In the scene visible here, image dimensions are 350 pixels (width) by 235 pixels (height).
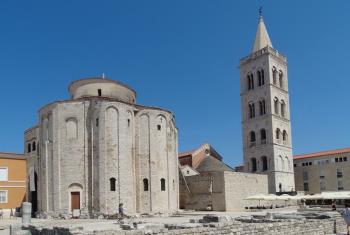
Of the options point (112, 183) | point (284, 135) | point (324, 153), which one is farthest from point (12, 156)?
point (324, 153)

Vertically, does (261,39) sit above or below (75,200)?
above

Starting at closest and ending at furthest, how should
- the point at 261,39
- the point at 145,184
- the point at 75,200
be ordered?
the point at 75,200
the point at 145,184
the point at 261,39

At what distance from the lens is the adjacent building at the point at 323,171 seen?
63906 mm

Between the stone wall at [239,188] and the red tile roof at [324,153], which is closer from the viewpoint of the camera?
the stone wall at [239,188]

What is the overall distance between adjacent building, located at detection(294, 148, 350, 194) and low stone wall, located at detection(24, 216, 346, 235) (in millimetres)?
45561

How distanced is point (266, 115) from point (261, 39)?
1192cm

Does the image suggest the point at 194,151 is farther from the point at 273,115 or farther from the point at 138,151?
the point at 138,151

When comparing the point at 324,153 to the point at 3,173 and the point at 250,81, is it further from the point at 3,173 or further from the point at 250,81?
the point at 3,173

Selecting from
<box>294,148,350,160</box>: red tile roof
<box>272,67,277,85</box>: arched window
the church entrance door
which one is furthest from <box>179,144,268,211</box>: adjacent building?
<box>294,148,350,160</box>: red tile roof

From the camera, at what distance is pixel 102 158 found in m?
33.7

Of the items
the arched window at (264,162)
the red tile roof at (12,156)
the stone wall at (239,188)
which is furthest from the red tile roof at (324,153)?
the red tile roof at (12,156)

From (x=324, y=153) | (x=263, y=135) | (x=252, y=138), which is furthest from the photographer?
(x=324, y=153)

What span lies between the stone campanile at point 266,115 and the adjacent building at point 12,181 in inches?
1233

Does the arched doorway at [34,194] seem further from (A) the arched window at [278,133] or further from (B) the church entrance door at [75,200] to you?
(A) the arched window at [278,133]
